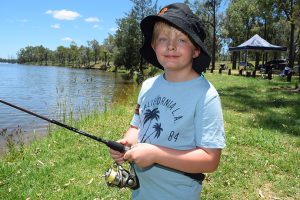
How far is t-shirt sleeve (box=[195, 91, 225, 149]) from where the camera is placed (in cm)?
235

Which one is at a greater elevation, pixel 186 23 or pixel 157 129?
pixel 186 23

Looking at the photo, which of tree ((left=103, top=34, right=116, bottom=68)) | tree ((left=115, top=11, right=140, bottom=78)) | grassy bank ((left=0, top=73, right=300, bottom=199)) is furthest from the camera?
tree ((left=103, top=34, right=116, bottom=68))

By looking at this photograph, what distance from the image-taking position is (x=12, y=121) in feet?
52.3

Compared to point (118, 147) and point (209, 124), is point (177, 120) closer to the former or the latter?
point (209, 124)

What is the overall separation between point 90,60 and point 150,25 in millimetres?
170085

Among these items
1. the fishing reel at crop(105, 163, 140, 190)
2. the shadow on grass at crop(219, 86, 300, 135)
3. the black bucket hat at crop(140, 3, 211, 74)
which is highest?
the black bucket hat at crop(140, 3, 211, 74)

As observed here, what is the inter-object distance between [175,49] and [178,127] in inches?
21.8

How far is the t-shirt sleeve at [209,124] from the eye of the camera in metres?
2.35

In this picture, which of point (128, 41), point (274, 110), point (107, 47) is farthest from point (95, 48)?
point (274, 110)

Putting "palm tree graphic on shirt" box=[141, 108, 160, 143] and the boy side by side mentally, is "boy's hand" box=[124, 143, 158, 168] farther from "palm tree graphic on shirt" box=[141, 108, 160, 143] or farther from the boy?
"palm tree graphic on shirt" box=[141, 108, 160, 143]

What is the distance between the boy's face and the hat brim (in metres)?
0.07

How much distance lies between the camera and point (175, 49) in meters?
2.56

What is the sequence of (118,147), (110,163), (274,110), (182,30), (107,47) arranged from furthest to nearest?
1. (107,47)
2. (274,110)
3. (110,163)
4. (118,147)
5. (182,30)

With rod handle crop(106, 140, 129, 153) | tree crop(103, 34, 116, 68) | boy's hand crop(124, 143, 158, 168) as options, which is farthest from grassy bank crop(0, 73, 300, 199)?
tree crop(103, 34, 116, 68)
